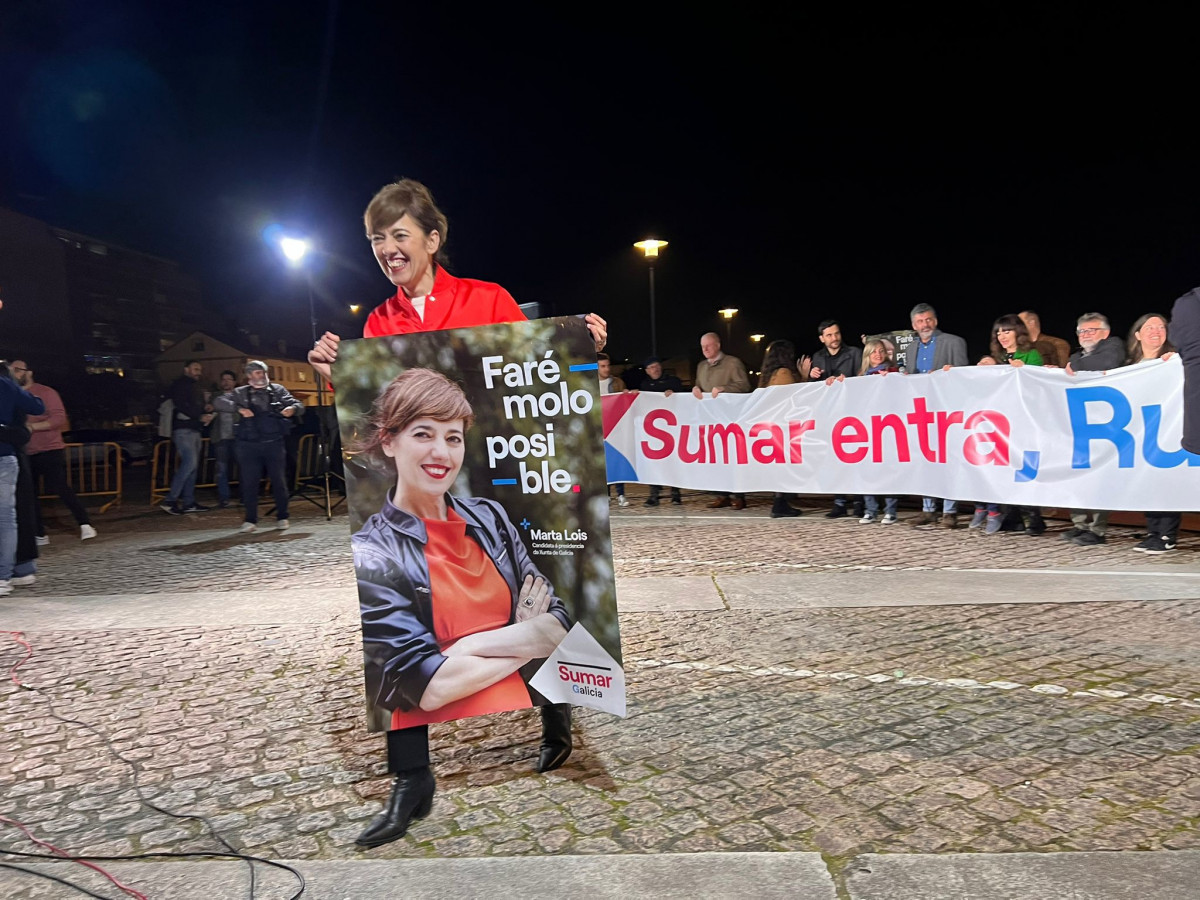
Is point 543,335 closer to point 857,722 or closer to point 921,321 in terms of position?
point 857,722

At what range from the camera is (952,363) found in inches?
343

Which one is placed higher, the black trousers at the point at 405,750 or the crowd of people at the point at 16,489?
the crowd of people at the point at 16,489

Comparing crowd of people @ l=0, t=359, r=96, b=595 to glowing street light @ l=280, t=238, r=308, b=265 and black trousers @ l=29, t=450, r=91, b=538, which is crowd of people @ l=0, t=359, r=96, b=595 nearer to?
black trousers @ l=29, t=450, r=91, b=538

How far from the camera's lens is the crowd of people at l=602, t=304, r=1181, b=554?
7.42m

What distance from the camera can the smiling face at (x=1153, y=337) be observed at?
726 cm

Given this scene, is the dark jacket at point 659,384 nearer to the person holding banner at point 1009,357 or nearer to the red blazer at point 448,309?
the person holding banner at point 1009,357

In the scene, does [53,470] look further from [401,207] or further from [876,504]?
[876,504]

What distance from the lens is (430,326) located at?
303 centimetres

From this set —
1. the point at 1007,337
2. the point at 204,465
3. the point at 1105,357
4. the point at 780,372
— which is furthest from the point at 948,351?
the point at 204,465

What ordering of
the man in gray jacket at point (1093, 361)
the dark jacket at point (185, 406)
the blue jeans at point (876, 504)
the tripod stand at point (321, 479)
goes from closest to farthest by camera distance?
the man in gray jacket at point (1093, 361), the blue jeans at point (876, 504), the tripod stand at point (321, 479), the dark jacket at point (185, 406)

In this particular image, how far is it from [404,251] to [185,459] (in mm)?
11715

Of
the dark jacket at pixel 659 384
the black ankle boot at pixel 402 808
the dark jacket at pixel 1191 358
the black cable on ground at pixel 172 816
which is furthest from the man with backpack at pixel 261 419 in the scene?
the dark jacket at pixel 1191 358

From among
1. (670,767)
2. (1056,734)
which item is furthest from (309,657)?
(1056,734)

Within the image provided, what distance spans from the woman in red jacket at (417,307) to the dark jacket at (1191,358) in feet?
15.3
